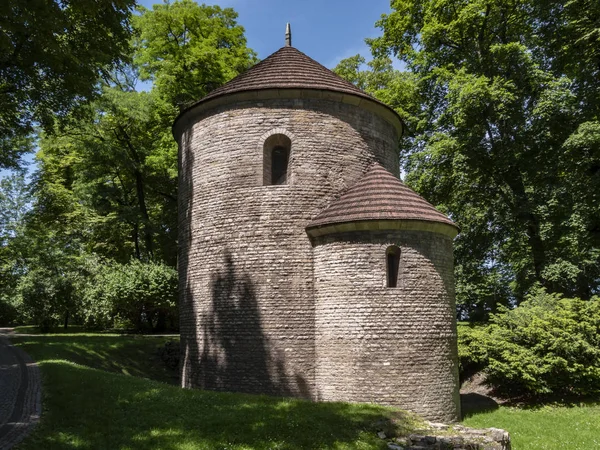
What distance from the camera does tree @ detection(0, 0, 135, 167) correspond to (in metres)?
11.6

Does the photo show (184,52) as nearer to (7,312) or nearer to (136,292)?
(136,292)

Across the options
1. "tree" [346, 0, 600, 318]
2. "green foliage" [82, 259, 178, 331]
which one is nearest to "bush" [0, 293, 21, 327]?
"green foliage" [82, 259, 178, 331]

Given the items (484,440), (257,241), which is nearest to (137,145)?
(257,241)

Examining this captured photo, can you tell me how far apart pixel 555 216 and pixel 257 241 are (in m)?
12.5

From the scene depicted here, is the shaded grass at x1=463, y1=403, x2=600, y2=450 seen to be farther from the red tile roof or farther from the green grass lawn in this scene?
the red tile roof

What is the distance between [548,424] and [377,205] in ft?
23.2

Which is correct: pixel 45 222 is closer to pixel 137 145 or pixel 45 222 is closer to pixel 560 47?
pixel 137 145

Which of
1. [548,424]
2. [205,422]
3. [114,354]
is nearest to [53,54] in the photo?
[205,422]

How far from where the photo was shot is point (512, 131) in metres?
19.8

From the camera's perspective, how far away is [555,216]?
722 inches

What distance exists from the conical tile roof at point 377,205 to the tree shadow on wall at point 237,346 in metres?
2.62

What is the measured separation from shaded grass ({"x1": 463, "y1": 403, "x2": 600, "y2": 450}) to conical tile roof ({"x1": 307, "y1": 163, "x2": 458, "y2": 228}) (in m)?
5.27

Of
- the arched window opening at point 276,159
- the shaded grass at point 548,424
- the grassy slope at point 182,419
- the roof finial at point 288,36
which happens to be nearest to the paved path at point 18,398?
the grassy slope at point 182,419

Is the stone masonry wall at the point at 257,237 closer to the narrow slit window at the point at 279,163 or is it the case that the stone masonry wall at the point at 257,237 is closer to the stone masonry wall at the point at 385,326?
the narrow slit window at the point at 279,163
